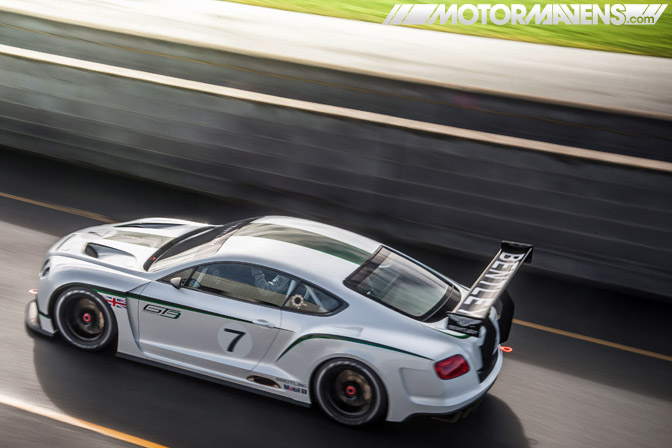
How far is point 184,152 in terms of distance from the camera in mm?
11523

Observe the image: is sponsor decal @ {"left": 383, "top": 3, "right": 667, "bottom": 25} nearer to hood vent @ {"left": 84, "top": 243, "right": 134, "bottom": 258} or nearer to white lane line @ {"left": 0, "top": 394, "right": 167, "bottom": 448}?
hood vent @ {"left": 84, "top": 243, "right": 134, "bottom": 258}

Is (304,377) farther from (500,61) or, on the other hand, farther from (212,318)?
(500,61)

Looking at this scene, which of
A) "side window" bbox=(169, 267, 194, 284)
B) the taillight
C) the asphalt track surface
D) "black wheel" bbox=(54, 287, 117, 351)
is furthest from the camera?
"black wheel" bbox=(54, 287, 117, 351)

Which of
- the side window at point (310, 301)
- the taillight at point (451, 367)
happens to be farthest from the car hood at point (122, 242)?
the taillight at point (451, 367)

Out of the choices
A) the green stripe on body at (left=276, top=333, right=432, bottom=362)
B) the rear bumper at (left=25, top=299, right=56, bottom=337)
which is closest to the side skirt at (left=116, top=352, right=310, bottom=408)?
the green stripe on body at (left=276, top=333, right=432, bottom=362)

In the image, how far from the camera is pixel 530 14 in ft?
93.5

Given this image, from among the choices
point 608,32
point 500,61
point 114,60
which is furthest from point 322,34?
point 608,32

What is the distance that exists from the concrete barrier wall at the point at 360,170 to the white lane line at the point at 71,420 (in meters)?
5.38

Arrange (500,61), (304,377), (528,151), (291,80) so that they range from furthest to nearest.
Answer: (500,61) < (291,80) < (528,151) < (304,377)

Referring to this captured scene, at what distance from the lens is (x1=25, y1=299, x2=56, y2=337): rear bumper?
23.4 ft

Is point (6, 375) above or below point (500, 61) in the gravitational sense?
above

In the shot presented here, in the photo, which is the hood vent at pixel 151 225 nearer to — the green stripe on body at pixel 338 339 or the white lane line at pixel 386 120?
the green stripe on body at pixel 338 339

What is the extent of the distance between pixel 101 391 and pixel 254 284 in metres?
1.63

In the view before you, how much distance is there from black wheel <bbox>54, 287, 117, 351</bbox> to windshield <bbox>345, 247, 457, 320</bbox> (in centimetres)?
228
